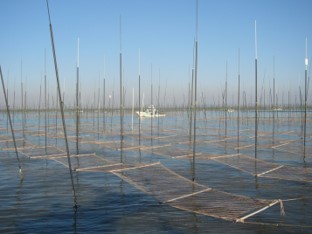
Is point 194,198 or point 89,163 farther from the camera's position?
point 89,163

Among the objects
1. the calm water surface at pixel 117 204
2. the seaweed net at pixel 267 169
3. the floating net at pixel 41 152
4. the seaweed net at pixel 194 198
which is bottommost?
the calm water surface at pixel 117 204

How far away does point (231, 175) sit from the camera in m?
10.9

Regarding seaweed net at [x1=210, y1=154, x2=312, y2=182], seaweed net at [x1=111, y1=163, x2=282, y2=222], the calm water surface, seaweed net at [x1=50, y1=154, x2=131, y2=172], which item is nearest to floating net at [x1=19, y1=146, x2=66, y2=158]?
seaweed net at [x1=50, y1=154, x2=131, y2=172]

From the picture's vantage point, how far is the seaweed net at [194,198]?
22.3 feet

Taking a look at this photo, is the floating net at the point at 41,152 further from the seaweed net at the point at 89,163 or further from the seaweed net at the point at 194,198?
the seaweed net at the point at 194,198

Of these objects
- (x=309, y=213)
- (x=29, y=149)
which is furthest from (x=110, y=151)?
(x=309, y=213)

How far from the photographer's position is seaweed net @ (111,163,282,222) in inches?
267

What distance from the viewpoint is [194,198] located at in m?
7.85

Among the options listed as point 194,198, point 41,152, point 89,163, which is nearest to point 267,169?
point 194,198

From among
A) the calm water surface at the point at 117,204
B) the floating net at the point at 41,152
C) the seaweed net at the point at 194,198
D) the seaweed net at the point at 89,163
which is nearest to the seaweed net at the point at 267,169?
the calm water surface at the point at 117,204

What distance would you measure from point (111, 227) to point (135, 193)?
226 centimetres

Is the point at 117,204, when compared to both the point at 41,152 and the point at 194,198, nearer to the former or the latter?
the point at 194,198

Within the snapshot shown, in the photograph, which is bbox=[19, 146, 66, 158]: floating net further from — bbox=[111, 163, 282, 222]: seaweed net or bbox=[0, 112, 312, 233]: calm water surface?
bbox=[111, 163, 282, 222]: seaweed net

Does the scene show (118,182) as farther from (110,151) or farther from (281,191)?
(110,151)
